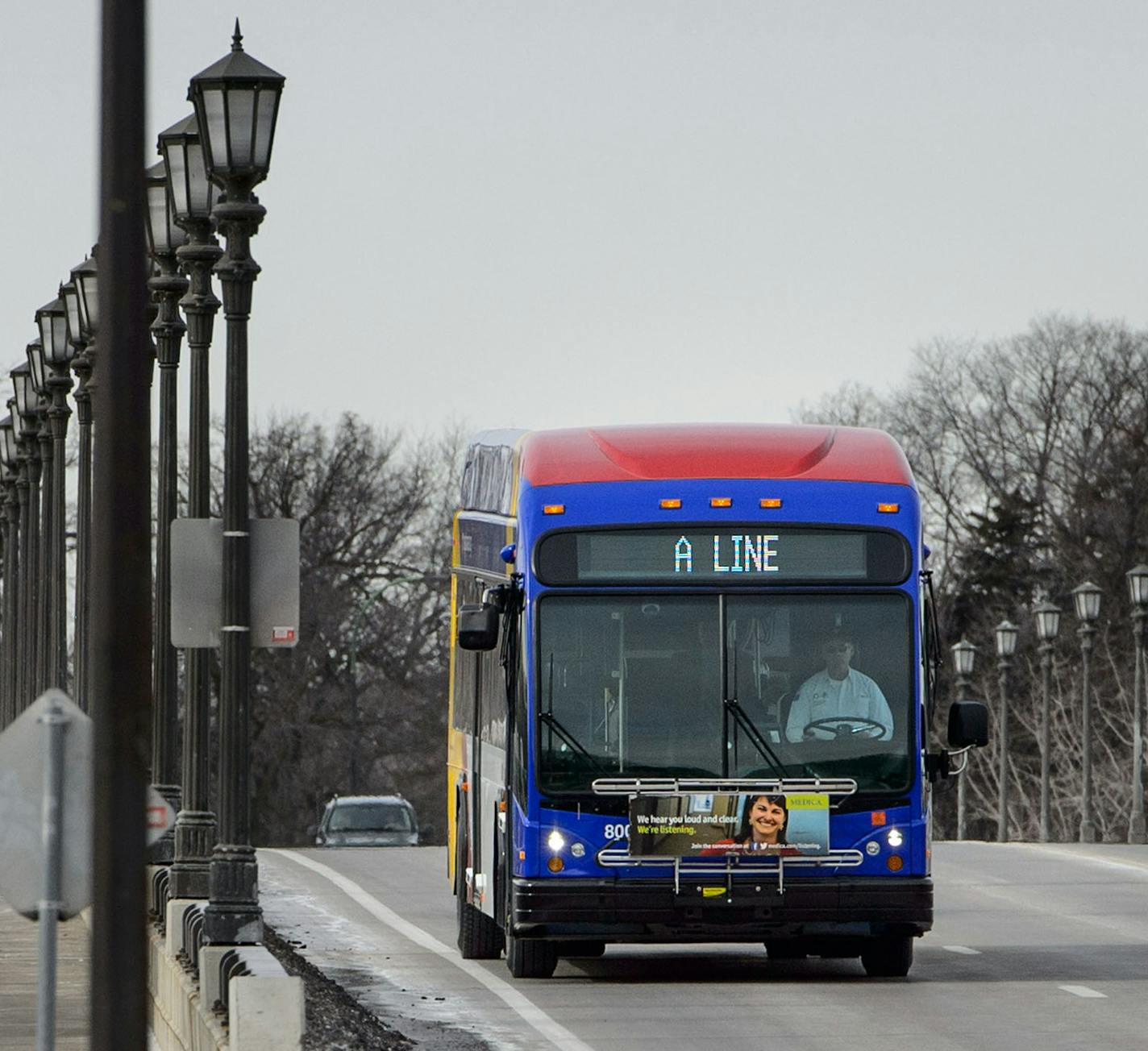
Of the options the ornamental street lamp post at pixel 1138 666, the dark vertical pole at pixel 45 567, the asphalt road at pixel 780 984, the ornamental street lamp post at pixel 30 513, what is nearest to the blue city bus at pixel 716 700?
the asphalt road at pixel 780 984

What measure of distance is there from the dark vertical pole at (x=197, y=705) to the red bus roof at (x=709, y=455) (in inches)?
85.0

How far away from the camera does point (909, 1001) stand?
55.1 feet

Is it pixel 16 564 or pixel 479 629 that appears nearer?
pixel 479 629

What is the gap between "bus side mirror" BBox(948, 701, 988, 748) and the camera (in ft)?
57.0

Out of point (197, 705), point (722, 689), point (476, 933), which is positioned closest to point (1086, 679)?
point (476, 933)

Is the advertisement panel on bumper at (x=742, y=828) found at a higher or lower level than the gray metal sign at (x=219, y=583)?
lower

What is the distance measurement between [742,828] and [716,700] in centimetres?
78

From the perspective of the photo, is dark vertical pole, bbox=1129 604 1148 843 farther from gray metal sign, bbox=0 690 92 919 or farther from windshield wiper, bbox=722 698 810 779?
gray metal sign, bbox=0 690 92 919

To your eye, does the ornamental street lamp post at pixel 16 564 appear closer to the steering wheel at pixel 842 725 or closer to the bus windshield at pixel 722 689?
the bus windshield at pixel 722 689

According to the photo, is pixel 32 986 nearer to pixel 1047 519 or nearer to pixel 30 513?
pixel 30 513

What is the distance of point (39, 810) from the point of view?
30.2 feet

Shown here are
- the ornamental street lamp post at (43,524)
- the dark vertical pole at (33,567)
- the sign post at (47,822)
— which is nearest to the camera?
the sign post at (47,822)

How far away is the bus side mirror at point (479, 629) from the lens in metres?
17.2

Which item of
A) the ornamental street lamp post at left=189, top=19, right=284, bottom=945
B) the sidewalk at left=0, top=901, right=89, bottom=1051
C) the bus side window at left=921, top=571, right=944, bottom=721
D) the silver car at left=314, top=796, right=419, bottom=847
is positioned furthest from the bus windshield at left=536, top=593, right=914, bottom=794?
the silver car at left=314, top=796, right=419, bottom=847
